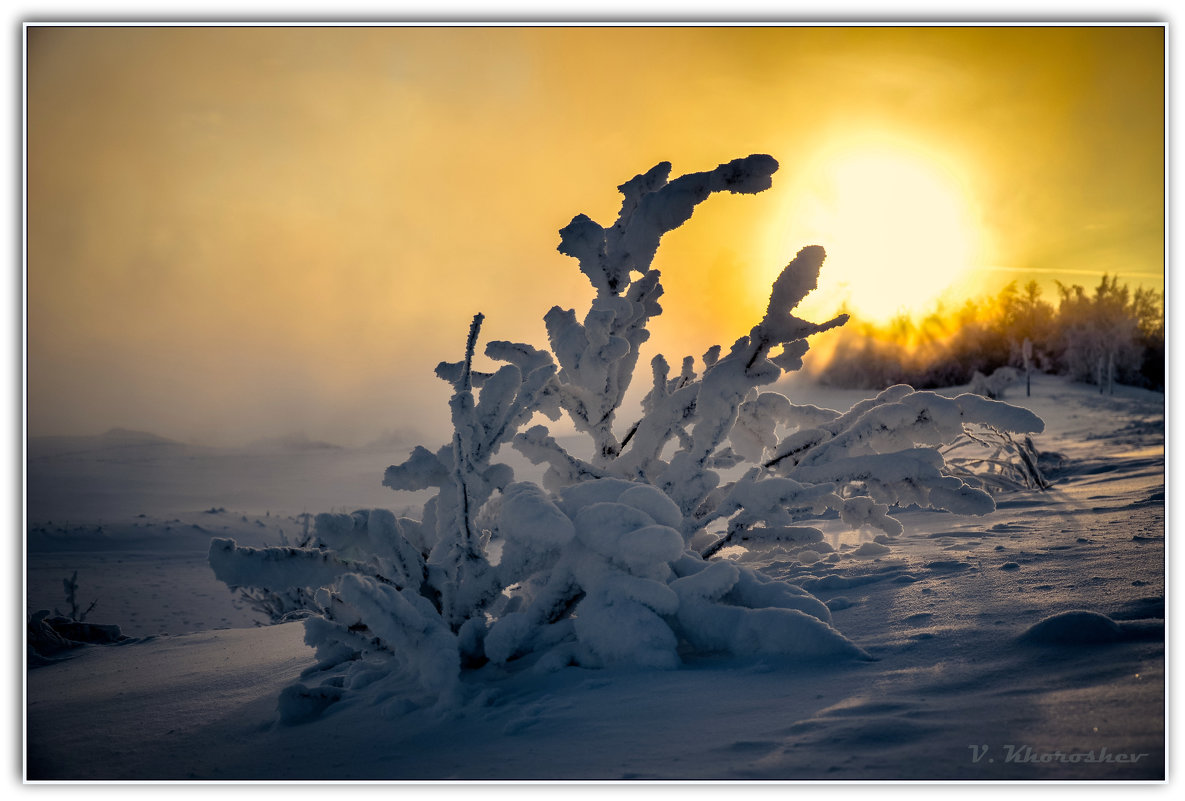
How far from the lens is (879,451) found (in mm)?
2311

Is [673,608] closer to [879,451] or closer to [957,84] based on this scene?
[879,451]

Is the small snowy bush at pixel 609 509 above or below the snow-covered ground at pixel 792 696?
above

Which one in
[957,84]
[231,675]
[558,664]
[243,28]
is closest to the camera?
[558,664]

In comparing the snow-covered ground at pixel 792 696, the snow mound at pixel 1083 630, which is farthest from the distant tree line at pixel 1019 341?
the snow mound at pixel 1083 630

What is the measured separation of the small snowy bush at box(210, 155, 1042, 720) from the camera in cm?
158

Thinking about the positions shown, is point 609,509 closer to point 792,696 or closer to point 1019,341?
point 792,696

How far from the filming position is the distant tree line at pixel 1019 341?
10.9ft

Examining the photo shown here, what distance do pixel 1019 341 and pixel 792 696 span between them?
18.9 feet

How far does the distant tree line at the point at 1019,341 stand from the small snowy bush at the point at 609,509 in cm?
125

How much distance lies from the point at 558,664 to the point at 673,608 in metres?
0.27

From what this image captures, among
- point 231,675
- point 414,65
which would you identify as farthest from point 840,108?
point 231,675

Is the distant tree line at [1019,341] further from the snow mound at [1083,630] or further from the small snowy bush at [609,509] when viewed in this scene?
the snow mound at [1083,630]

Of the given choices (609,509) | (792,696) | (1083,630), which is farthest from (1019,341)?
(792,696)

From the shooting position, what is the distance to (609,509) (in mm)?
1688
